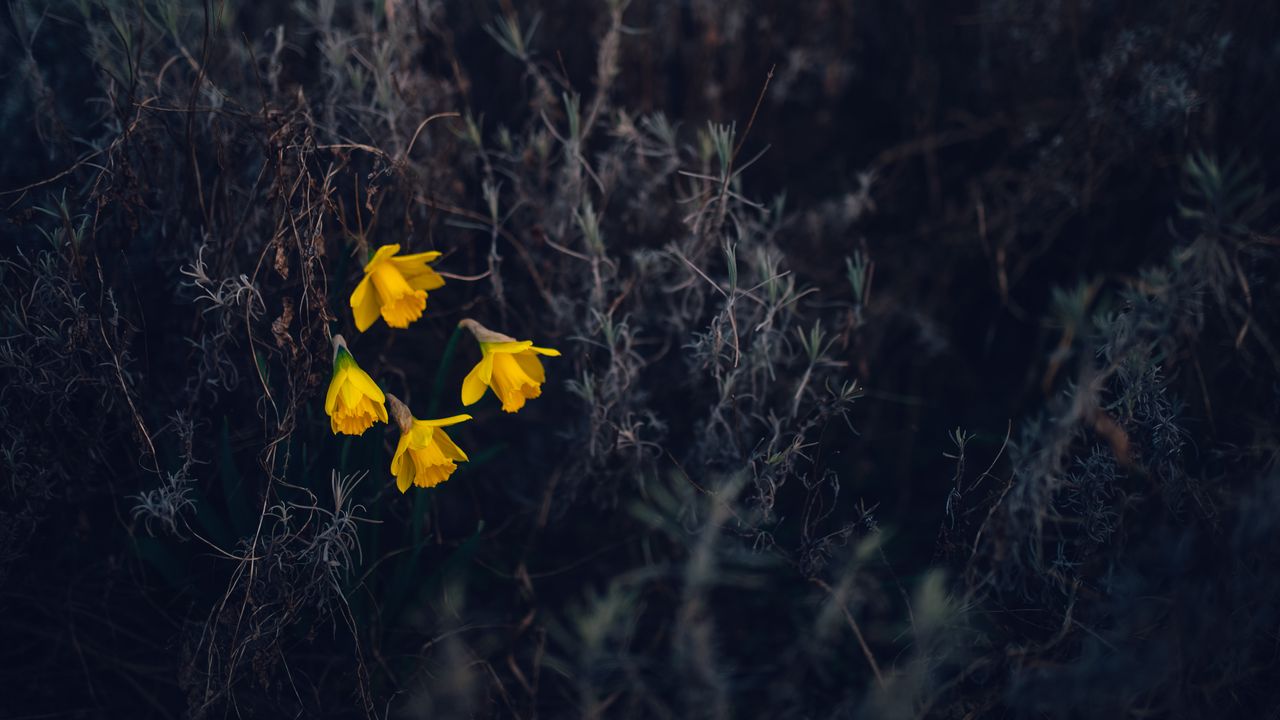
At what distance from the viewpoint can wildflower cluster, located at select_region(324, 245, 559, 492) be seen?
162 cm

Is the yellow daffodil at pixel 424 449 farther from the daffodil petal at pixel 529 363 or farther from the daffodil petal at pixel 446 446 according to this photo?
the daffodil petal at pixel 529 363

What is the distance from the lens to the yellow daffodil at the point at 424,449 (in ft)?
5.43

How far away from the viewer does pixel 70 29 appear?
249 cm

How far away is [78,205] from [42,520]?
0.81 metres

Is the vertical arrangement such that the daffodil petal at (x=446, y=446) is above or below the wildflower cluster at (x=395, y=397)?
below

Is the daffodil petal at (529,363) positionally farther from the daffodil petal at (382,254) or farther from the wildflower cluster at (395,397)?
the daffodil petal at (382,254)

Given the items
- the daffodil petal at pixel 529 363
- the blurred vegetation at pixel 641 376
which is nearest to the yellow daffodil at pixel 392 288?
the blurred vegetation at pixel 641 376

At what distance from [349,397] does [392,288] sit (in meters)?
0.25

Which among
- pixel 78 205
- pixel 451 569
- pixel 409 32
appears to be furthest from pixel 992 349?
pixel 78 205

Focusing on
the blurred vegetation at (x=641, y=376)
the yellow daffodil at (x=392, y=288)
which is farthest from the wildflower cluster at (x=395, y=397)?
the blurred vegetation at (x=641, y=376)

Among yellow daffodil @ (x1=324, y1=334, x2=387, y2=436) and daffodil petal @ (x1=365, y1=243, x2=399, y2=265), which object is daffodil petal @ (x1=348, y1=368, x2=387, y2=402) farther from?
daffodil petal @ (x1=365, y1=243, x2=399, y2=265)

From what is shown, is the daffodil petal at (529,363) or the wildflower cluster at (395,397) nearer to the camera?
the wildflower cluster at (395,397)

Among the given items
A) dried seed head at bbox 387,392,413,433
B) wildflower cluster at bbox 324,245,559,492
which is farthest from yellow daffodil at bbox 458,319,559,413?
dried seed head at bbox 387,392,413,433

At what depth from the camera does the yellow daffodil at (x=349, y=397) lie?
5.24ft
